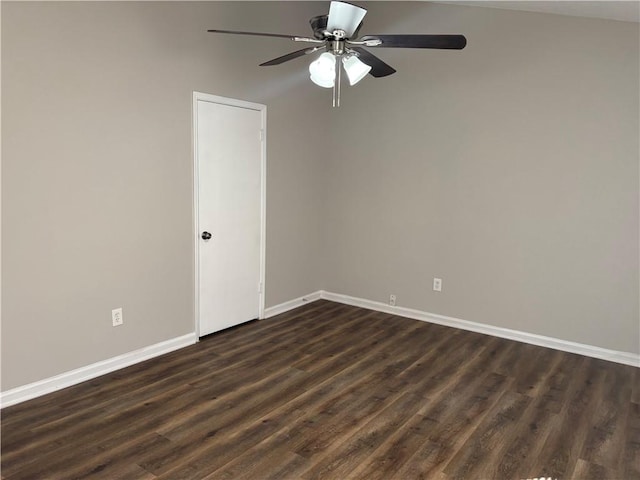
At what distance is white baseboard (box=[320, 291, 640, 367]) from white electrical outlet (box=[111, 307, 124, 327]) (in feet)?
8.30

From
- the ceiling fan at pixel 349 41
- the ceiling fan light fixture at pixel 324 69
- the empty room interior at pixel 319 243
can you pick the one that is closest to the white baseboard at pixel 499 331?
the empty room interior at pixel 319 243

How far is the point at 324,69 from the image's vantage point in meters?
2.61

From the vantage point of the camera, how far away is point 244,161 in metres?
4.14


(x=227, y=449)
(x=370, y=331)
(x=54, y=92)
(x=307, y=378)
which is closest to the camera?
(x=227, y=449)

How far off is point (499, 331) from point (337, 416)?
217cm

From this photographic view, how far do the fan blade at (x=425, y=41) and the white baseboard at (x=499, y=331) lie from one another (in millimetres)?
2877

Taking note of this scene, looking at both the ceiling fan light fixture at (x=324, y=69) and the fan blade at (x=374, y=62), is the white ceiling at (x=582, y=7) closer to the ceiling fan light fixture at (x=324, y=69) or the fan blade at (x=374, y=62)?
the fan blade at (x=374, y=62)

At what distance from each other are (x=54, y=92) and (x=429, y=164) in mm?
3237

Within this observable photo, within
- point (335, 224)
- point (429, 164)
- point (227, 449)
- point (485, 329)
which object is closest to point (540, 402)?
point (485, 329)

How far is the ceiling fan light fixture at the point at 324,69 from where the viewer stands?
2.57 metres

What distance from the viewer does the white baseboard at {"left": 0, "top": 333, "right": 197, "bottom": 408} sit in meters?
2.76

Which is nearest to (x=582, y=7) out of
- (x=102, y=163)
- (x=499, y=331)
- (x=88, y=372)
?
(x=499, y=331)

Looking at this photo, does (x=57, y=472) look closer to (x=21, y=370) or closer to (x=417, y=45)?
A: (x=21, y=370)

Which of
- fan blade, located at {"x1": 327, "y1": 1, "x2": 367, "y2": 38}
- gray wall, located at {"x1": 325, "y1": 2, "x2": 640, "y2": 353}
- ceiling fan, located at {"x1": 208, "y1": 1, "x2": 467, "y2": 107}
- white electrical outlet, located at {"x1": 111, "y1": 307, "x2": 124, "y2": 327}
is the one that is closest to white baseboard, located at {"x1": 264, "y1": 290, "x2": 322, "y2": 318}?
gray wall, located at {"x1": 325, "y1": 2, "x2": 640, "y2": 353}
